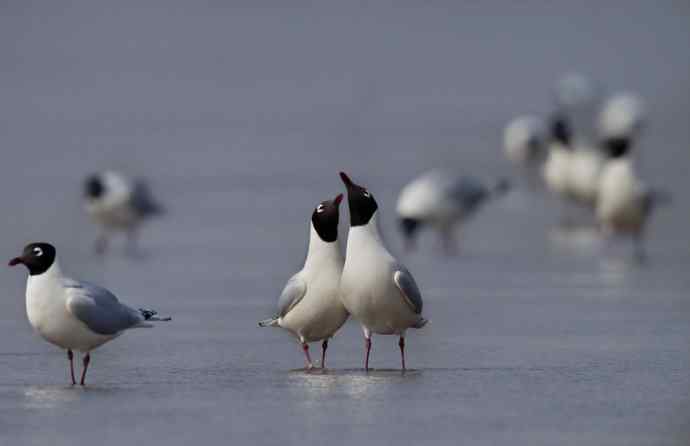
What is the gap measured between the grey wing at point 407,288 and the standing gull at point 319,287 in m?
0.31

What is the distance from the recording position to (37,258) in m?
8.80

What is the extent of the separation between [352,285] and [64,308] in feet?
4.49

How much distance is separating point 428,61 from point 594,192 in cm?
2727

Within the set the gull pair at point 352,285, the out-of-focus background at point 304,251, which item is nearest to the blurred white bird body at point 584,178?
the out-of-focus background at point 304,251

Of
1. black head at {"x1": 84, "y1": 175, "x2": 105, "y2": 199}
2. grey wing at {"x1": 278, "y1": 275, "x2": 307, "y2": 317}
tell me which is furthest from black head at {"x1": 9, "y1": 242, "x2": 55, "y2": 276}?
black head at {"x1": 84, "y1": 175, "x2": 105, "y2": 199}

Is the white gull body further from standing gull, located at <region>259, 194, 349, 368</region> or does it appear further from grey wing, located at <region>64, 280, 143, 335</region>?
grey wing, located at <region>64, 280, 143, 335</region>

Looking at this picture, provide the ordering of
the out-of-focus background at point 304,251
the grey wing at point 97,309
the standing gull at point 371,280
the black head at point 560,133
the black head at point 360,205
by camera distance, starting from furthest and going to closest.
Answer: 1. the black head at point 560,133
2. the black head at point 360,205
3. the standing gull at point 371,280
4. the grey wing at point 97,309
5. the out-of-focus background at point 304,251

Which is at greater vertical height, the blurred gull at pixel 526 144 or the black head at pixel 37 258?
the blurred gull at pixel 526 144

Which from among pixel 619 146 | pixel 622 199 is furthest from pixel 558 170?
pixel 622 199

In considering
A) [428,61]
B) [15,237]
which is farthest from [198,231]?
[428,61]

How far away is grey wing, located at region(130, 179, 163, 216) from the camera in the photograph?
17828 mm

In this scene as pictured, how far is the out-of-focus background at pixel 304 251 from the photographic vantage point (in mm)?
7879

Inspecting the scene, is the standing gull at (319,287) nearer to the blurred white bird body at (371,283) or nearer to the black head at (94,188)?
the blurred white bird body at (371,283)

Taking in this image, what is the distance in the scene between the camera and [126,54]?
47906 mm
